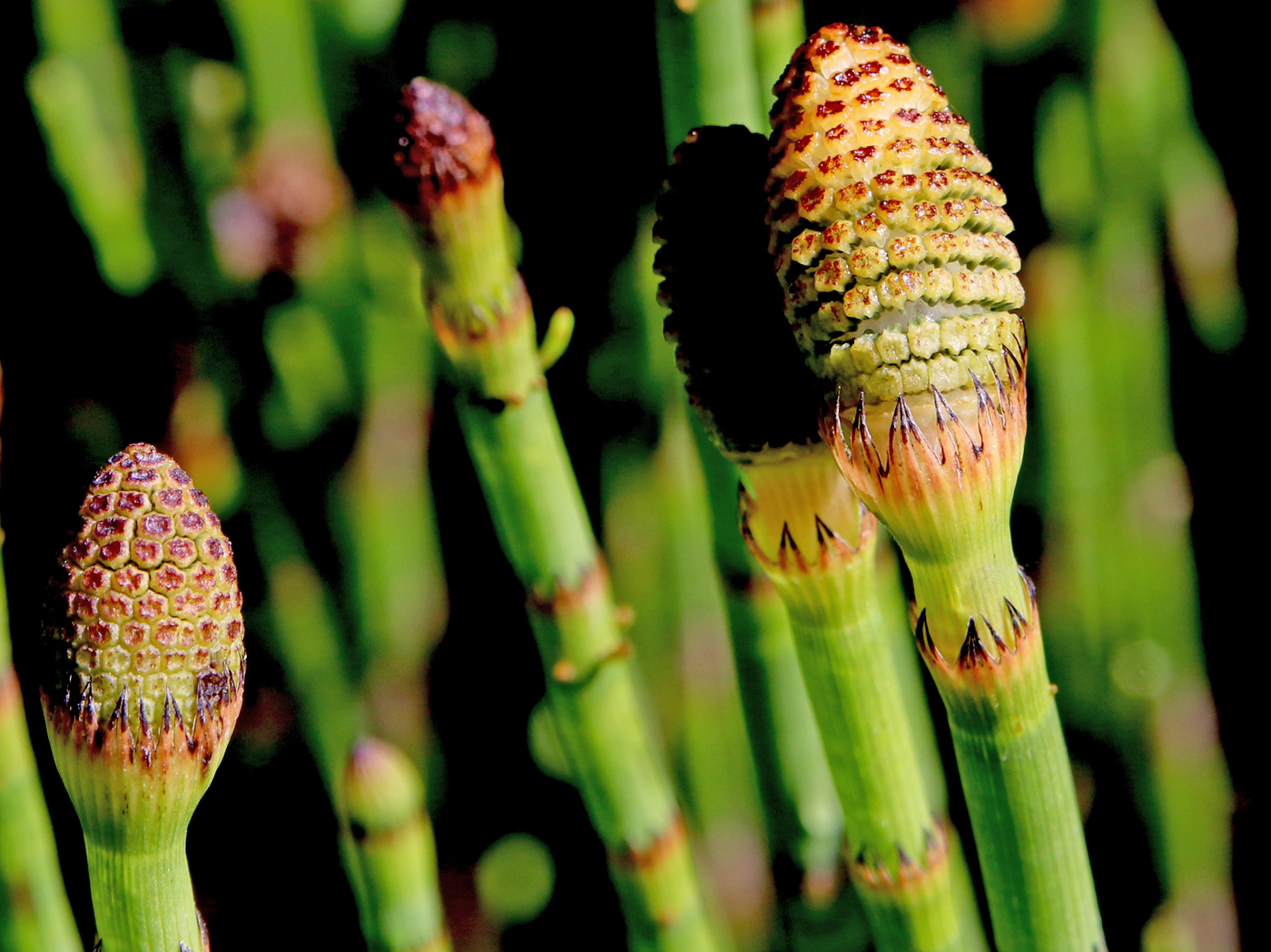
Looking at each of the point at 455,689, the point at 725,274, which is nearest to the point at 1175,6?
the point at 725,274

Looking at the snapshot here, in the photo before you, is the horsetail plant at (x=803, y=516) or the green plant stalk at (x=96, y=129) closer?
the horsetail plant at (x=803, y=516)

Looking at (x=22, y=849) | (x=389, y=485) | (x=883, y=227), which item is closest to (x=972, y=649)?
(x=883, y=227)

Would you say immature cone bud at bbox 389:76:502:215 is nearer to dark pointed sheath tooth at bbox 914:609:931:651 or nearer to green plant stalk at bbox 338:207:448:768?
dark pointed sheath tooth at bbox 914:609:931:651

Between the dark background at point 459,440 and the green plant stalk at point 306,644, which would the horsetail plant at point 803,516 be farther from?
the green plant stalk at point 306,644

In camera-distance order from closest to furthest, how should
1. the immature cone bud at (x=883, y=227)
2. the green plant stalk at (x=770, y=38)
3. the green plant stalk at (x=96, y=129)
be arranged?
1. the immature cone bud at (x=883, y=227)
2. the green plant stalk at (x=770, y=38)
3. the green plant stalk at (x=96, y=129)

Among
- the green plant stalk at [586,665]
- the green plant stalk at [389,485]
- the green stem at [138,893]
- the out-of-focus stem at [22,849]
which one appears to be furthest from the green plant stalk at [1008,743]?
the green plant stalk at [389,485]

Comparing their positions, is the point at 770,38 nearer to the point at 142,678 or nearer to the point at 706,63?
the point at 706,63

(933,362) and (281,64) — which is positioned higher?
(281,64)
